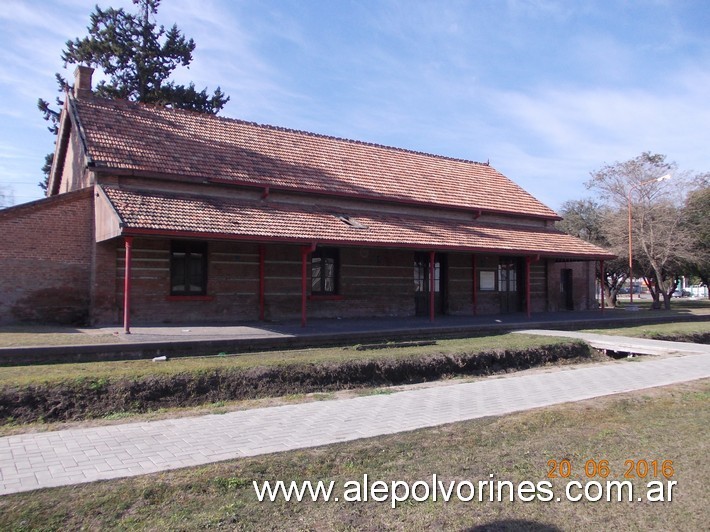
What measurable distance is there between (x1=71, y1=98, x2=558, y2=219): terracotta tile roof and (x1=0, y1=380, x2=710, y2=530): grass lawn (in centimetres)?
1218

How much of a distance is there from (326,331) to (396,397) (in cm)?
581

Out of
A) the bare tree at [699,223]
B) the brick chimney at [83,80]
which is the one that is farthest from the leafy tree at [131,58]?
the bare tree at [699,223]

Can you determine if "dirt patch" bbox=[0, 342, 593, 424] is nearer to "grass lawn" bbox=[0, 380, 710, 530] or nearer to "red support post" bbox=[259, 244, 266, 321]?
"grass lawn" bbox=[0, 380, 710, 530]

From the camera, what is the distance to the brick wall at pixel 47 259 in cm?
1416

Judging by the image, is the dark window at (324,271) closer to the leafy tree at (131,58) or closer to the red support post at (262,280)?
the red support post at (262,280)

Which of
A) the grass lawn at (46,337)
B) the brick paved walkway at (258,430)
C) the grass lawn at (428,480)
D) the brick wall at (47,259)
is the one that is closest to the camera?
the grass lawn at (428,480)

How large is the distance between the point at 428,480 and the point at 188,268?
1243 cm

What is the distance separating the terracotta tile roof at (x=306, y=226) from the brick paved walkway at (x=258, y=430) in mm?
6943

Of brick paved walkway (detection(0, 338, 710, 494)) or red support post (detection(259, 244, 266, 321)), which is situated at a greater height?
red support post (detection(259, 244, 266, 321))

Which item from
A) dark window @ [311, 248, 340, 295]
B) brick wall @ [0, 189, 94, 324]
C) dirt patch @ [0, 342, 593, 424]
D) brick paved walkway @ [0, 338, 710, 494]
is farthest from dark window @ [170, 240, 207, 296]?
brick paved walkway @ [0, 338, 710, 494]

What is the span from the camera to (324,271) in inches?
709

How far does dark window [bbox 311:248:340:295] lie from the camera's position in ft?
58.4

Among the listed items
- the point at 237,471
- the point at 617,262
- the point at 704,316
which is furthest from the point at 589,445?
the point at 617,262
